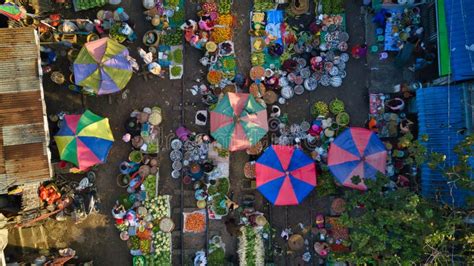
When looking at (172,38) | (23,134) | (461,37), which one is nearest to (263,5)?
(172,38)

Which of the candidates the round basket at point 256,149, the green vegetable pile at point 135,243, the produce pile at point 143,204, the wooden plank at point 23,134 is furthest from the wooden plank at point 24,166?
the round basket at point 256,149

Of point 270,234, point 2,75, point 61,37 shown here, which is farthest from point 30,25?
point 270,234

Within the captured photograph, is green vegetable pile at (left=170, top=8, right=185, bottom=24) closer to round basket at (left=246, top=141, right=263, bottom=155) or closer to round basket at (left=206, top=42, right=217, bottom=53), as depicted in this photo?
round basket at (left=206, top=42, right=217, bottom=53)

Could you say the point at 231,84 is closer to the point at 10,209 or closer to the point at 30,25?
the point at 30,25

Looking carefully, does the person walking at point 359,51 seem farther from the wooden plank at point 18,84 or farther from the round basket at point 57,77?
the wooden plank at point 18,84

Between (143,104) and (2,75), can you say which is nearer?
(2,75)

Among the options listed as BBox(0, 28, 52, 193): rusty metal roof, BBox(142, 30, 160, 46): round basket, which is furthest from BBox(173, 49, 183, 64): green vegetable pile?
BBox(0, 28, 52, 193): rusty metal roof
